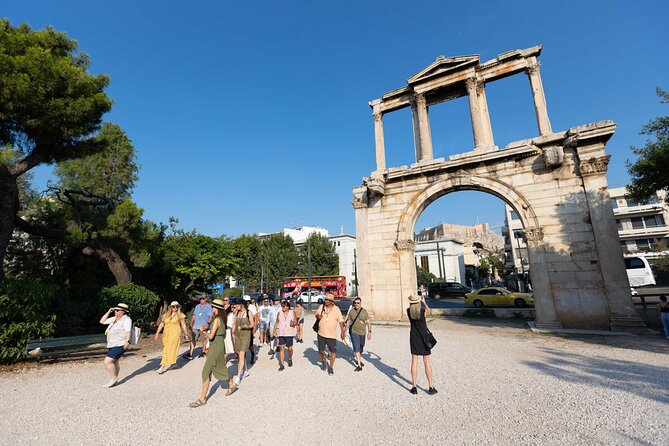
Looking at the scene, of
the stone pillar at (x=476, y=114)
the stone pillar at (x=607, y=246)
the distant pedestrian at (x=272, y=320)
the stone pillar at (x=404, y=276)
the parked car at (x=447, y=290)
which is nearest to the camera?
the distant pedestrian at (x=272, y=320)

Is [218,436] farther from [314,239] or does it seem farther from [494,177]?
[314,239]

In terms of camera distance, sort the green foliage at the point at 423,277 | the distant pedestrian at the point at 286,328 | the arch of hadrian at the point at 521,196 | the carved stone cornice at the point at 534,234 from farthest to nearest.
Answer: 1. the green foliage at the point at 423,277
2. the carved stone cornice at the point at 534,234
3. the arch of hadrian at the point at 521,196
4. the distant pedestrian at the point at 286,328

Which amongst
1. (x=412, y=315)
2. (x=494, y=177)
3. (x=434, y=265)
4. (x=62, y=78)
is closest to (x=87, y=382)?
(x=412, y=315)

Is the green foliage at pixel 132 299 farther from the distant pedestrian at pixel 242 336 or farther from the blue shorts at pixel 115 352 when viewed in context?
the distant pedestrian at pixel 242 336

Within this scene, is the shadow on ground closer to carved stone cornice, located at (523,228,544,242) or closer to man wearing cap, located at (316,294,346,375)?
man wearing cap, located at (316,294,346,375)

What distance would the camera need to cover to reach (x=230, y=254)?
731 inches

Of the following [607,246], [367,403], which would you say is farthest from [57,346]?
[607,246]

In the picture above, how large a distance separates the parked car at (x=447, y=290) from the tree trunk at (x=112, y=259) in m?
29.8

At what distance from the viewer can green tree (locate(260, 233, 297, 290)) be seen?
4253 centimetres

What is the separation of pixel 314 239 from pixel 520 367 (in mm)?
41593

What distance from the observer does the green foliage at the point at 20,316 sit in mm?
7305

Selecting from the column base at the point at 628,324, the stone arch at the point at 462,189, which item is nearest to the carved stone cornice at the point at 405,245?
the stone arch at the point at 462,189

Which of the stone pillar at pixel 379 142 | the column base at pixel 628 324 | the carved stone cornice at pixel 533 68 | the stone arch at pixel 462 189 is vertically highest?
the carved stone cornice at pixel 533 68

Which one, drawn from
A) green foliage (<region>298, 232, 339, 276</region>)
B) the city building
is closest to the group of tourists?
green foliage (<region>298, 232, 339, 276</region>)
